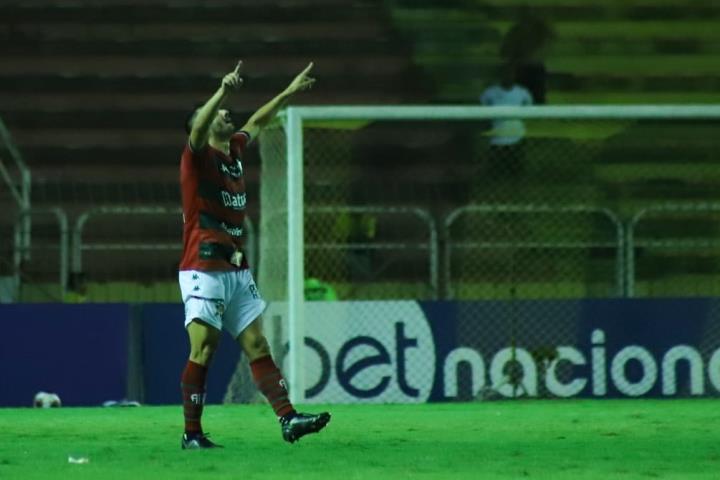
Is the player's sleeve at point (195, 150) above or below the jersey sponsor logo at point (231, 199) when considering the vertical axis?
above

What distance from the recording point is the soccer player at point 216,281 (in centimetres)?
946

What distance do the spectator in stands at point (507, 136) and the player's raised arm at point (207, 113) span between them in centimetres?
721

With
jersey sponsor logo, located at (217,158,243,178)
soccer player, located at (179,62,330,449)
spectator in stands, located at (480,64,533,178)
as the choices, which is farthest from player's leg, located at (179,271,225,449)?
spectator in stands, located at (480,64,533,178)

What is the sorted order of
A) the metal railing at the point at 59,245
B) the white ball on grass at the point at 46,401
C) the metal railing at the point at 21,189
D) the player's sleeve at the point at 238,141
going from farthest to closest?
the metal railing at the point at 21,189 → the metal railing at the point at 59,245 → the white ball on grass at the point at 46,401 → the player's sleeve at the point at 238,141

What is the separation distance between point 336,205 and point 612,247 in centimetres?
247

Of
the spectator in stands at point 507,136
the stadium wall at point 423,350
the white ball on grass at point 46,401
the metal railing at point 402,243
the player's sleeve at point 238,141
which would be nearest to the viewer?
the player's sleeve at point 238,141

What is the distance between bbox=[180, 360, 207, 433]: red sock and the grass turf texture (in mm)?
171

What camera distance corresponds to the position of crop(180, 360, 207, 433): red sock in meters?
9.41

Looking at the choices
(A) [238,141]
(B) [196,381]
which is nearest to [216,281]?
(B) [196,381]

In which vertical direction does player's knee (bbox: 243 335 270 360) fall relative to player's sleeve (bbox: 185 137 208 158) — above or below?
below

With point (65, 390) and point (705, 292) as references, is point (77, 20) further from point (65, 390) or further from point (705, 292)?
point (705, 292)

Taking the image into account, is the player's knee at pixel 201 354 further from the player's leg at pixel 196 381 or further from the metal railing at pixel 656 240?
the metal railing at pixel 656 240

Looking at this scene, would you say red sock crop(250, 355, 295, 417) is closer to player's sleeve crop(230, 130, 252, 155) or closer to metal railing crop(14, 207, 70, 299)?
player's sleeve crop(230, 130, 252, 155)

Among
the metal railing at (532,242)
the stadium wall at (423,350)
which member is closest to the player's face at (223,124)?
the stadium wall at (423,350)
